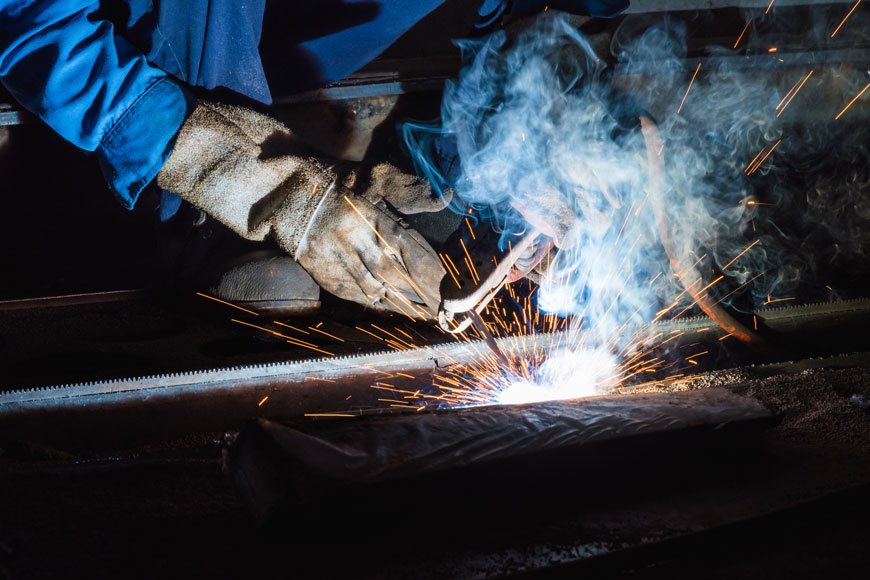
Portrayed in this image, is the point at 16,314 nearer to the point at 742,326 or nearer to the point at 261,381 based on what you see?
the point at 261,381

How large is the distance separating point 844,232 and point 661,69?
4.85 feet

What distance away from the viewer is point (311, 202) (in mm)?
2232

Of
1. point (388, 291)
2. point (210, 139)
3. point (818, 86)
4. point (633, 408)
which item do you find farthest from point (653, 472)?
point (818, 86)

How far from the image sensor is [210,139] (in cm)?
230

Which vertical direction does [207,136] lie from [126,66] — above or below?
below

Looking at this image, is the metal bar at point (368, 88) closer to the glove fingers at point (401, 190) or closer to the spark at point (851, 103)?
the spark at point (851, 103)

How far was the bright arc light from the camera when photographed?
2.24 metres

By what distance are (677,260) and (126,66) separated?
7.37 feet

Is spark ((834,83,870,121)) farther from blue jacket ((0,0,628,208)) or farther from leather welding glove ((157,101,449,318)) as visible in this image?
blue jacket ((0,0,628,208))

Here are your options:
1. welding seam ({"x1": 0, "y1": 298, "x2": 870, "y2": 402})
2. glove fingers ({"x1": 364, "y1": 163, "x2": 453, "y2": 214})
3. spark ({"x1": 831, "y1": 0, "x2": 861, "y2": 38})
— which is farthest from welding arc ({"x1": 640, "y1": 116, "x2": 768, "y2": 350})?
spark ({"x1": 831, "y1": 0, "x2": 861, "y2": 38})

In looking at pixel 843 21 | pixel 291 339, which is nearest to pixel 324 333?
pixel 291 339

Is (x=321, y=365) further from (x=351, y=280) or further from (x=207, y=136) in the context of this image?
(x=207, y=136)

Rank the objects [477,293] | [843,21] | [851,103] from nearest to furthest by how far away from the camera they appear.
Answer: [477,293], [851,103], [843,21]

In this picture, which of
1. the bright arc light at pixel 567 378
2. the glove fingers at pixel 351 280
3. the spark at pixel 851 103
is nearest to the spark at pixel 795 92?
the spark at pixel 851 103
